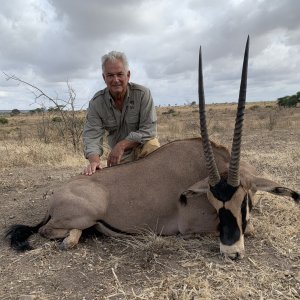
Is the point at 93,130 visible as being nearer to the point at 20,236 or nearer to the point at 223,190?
the point at 20,236

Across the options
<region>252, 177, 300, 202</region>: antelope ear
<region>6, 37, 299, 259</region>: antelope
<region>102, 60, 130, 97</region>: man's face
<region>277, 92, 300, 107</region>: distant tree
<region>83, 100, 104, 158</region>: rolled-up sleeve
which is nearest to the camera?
<region>252, 177, 300, 202</region>: antelope ear

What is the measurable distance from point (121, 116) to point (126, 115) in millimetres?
72

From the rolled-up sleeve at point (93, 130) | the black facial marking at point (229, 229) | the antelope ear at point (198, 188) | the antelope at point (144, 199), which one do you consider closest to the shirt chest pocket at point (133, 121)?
the rolled-up sleeve at point (93, 130)

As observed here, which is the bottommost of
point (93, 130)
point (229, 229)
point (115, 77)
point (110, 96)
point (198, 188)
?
point (229, 229)

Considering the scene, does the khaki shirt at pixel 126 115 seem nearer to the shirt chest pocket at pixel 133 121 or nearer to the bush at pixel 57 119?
the shirt chest pocket at pixel 133 121

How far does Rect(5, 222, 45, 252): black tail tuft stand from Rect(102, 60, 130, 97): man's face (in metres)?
1.92

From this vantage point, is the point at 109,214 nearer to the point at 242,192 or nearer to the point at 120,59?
the point at 242,192

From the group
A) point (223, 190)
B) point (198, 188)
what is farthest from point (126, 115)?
point (223, 190)

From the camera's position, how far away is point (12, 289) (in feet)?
12.0

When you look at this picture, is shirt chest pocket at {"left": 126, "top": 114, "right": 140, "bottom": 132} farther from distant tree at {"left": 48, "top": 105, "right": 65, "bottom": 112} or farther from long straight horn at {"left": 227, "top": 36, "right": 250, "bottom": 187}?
distant tree at {"left": 48, "top": 105, "right": 65, "bottom": 112}

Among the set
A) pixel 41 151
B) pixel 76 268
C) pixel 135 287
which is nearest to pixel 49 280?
pixel 76 268

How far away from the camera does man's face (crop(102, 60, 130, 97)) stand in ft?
18.1

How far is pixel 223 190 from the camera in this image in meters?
3.92

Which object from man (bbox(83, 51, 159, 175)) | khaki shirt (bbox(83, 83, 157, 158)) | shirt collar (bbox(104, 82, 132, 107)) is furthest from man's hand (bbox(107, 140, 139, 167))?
shirt collar (bbox(104, 82, 132, 107))
